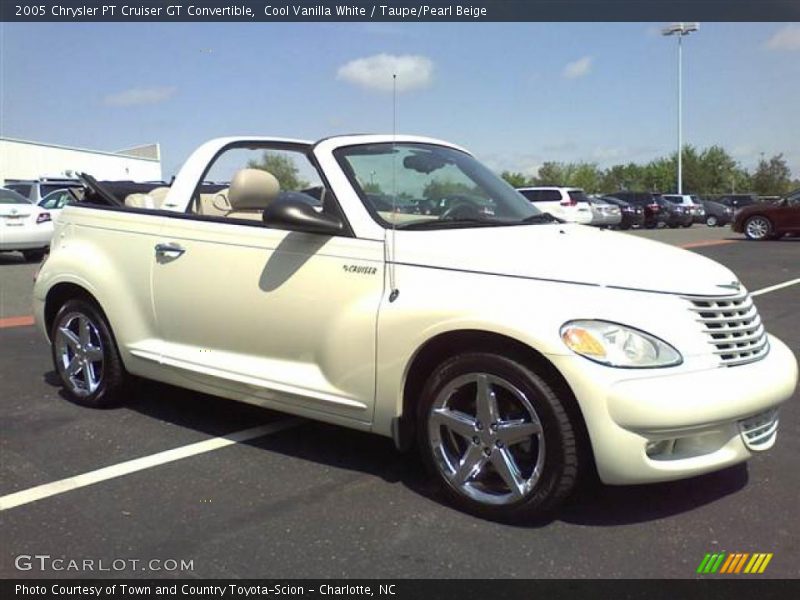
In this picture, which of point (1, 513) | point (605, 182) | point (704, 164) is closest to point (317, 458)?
point (1, 513)

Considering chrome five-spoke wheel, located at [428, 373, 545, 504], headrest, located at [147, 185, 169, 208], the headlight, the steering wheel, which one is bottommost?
chrome five-spoke wheel, located at [428, 373, 545, 504]

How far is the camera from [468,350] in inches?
133

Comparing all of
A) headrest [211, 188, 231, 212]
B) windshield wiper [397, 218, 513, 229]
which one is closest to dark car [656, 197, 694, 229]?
headrest [211, 188, 231, 212]

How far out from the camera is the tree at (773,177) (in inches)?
2921

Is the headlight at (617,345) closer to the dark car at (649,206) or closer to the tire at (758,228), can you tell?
the tire at (758,228)

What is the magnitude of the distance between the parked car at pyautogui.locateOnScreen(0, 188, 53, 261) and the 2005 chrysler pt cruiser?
10854 millimetres

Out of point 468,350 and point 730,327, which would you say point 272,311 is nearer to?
point 468,350

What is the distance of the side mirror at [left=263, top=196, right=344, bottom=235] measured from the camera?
370cm

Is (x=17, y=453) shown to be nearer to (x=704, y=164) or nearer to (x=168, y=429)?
(x=168, y=429)

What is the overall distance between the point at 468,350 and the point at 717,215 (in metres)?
36.2

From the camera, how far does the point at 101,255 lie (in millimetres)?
4867

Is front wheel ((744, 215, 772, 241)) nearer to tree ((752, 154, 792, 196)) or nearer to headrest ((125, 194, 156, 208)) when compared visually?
headrest ((125, 194, 156, 208))

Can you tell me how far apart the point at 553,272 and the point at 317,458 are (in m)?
1.71

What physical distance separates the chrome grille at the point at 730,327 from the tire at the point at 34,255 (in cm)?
1543
